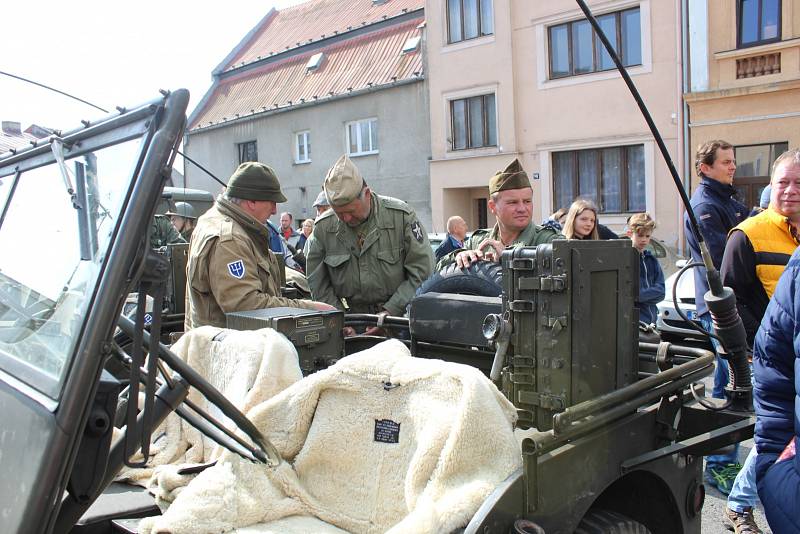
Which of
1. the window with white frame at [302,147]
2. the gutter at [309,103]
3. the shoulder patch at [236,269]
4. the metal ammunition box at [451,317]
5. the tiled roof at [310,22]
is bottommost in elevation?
the metal ammunition box at [451,317]

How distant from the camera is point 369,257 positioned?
183 inches

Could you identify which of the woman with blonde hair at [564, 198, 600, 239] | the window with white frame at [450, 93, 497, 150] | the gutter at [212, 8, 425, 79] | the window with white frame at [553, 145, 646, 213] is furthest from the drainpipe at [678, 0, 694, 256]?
the woman with blonde hair at [564, 198, 600, 239]

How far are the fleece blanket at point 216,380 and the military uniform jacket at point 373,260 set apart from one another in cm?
173

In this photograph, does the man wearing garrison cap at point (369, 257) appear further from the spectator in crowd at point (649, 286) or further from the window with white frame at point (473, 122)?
the window with white frame at point (473, 122)

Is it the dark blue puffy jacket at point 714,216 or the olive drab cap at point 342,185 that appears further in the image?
the dark blue puffy jacket at point 714,216

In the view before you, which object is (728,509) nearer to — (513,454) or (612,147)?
(513,454)

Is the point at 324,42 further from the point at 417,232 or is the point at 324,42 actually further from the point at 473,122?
the point at 417,232

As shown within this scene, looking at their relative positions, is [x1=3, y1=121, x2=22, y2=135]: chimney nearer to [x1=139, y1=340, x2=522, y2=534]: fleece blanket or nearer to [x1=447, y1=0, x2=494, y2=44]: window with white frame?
[x1=139, y1=340, x2=522, y2=534]: fleece blanket

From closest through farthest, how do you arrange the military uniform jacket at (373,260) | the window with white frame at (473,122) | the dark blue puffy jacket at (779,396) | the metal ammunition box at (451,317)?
the dark blue puffy jacket at (779,396)
the metal ammunition box at (451,317)
the military uniform jacket at (373,260)
the window with white frame at (473,122)

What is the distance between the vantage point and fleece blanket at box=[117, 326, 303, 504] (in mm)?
2588

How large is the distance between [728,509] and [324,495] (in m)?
2.52

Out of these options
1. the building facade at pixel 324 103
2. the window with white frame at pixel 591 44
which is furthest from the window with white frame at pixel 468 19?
the window with white frame at pixel 591 44

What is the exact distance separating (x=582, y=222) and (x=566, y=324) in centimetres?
304

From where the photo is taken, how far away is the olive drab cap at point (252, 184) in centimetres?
388
